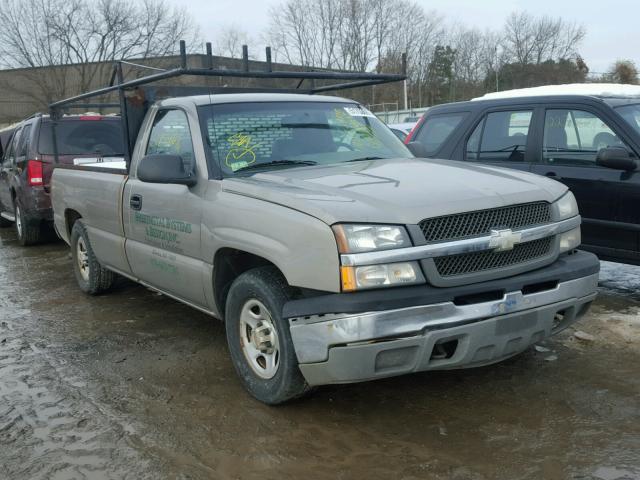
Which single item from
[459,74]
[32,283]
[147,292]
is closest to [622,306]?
[147,292]

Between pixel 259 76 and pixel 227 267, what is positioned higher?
pixel 259 76

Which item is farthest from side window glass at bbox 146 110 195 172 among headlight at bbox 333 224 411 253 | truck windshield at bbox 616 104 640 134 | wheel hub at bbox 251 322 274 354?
truck windshield at bbox 616 104 640 134

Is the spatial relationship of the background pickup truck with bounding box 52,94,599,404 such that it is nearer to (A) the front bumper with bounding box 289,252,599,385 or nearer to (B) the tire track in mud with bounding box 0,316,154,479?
(A) the front bumper with bounding box 289,252,599,385

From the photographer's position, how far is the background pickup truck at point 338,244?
3.04m

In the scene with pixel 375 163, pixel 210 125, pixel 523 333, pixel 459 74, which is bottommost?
pixel 523 333

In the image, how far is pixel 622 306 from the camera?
5.34 metres

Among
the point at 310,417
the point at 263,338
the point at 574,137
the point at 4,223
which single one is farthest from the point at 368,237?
the point at 4,223

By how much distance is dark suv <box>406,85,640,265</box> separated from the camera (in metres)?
5.28

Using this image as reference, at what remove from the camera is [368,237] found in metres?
3.05

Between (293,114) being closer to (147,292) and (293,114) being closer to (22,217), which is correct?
(147,292)

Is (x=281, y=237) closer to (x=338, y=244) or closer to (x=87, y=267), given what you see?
(x=338, y=244)

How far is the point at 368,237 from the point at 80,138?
7.01 m

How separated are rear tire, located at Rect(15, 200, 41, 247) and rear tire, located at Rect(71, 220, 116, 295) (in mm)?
3226

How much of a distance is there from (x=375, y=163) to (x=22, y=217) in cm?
712
